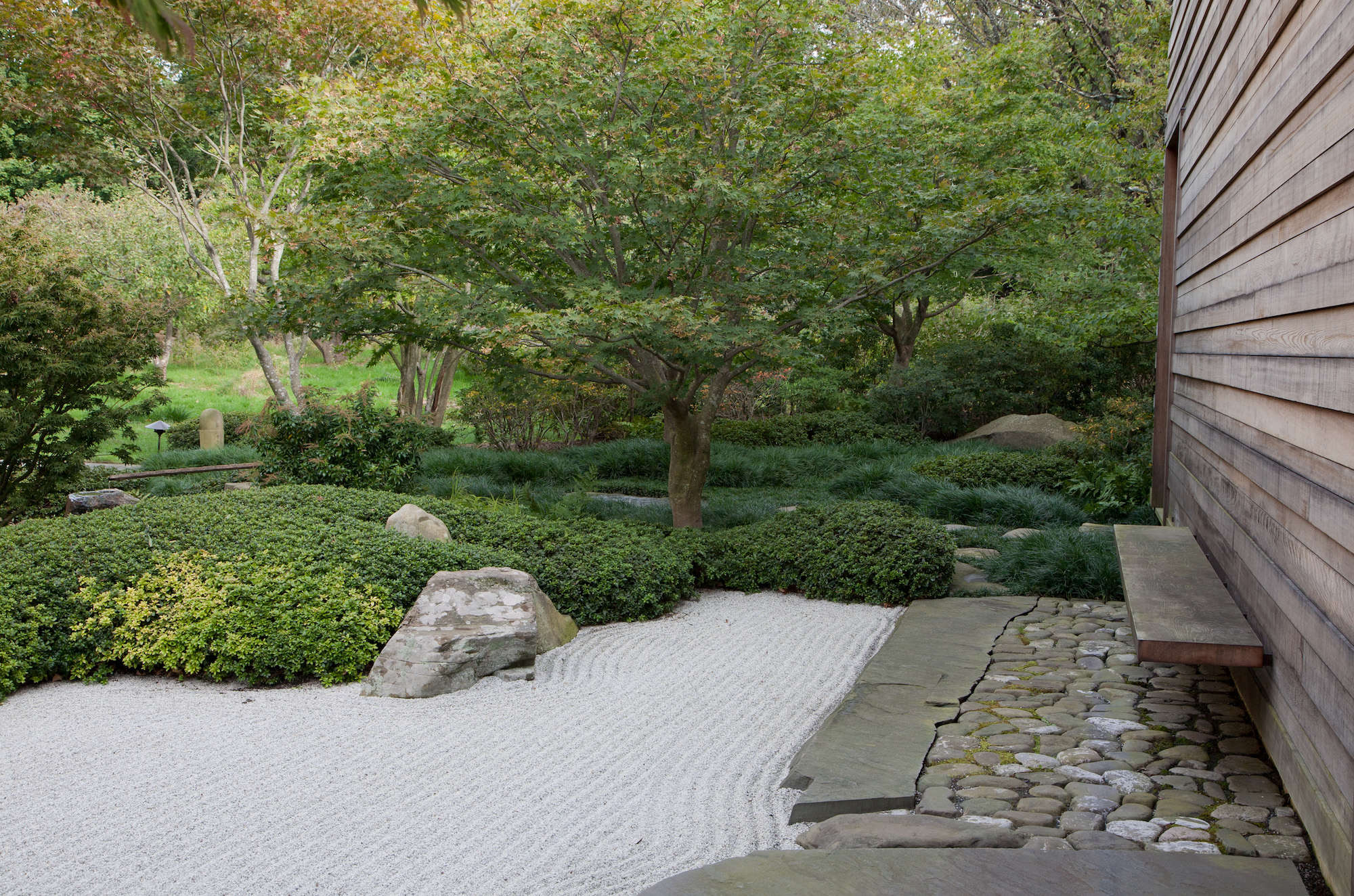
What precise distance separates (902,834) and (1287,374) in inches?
70.7

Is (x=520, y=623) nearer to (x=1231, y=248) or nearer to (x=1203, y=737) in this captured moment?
(x=1203, y=737)

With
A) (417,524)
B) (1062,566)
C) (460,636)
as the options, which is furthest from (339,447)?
(1062,566)

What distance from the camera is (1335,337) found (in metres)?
2.29

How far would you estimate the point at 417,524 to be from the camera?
20.3 ft

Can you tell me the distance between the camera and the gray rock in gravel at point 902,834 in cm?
271

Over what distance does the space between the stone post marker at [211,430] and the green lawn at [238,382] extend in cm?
275

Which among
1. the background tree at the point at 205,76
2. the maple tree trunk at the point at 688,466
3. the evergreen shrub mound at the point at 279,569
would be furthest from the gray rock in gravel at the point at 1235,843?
the background tree at the point at 205,76

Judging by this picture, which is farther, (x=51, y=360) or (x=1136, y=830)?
(x=51, y=360)

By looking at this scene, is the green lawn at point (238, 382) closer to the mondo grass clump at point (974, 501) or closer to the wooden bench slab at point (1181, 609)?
the mondo grass clump at point (974, 501)

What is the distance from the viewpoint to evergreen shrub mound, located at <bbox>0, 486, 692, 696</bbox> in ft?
15.9

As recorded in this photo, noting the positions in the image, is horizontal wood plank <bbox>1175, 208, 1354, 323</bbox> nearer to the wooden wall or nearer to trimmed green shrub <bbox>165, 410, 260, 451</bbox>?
the wooden wall

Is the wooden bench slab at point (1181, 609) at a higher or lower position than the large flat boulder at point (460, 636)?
higher

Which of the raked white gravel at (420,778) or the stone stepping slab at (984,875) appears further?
the raked white gravel at (420,778)

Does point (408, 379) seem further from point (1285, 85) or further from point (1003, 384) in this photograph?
point (1285, 85)
